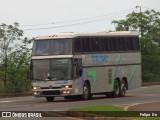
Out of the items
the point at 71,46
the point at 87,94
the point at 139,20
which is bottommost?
the point at 87,94

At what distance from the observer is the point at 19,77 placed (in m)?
54.1

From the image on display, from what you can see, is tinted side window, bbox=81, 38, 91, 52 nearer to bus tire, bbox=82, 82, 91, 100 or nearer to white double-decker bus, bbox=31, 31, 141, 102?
white double-decker bus, bbox=31, 31, 141, 102

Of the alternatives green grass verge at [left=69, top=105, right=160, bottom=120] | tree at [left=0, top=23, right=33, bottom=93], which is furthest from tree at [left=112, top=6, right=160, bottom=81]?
green grass verge at [left=69, top=105, right=160, bottom=120]

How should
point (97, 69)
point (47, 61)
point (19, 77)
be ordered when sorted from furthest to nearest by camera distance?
point (19, 77)
point (97, 69)
point (47, 61)

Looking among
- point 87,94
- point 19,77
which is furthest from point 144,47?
point 87,94

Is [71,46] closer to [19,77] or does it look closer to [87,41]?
[87,41]

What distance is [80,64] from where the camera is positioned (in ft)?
118

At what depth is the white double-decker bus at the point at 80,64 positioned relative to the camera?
3509 cm

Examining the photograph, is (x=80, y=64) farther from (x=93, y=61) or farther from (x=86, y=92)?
(x=86, y=92)

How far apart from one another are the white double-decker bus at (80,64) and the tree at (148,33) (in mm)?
37871

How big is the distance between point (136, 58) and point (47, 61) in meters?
8.25

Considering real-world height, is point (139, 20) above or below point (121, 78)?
above

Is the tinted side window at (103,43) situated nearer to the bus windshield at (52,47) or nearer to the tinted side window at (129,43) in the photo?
the tinted side window at (129,43)

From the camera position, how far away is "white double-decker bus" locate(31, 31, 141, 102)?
1382 inches
